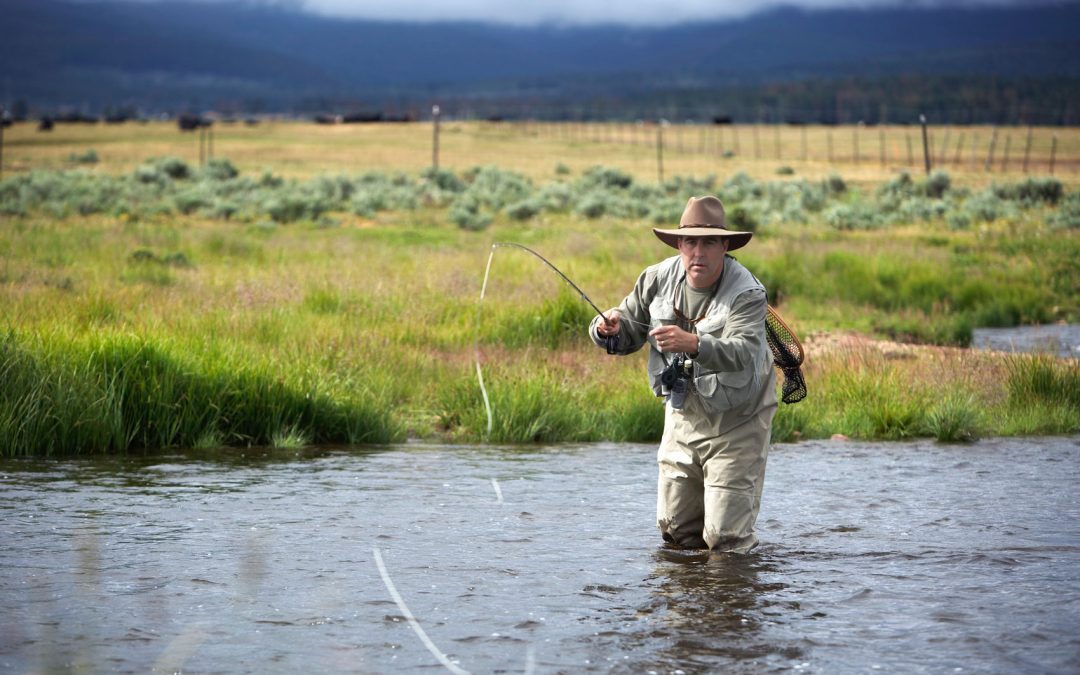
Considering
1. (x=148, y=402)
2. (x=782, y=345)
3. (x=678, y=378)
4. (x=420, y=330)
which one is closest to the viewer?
(x=678, y=378)

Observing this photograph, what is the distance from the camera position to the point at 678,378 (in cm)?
705

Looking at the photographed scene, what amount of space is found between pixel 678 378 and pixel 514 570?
4.41 feet

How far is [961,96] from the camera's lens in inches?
6412

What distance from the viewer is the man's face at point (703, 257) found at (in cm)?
691

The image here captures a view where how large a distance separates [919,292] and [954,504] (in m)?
11.8

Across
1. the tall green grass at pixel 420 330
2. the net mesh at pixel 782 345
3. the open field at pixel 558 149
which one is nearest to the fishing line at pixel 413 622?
the net mesh at pixel 782 345

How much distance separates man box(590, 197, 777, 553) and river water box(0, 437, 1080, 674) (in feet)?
1.30

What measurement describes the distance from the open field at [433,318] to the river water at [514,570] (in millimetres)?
767

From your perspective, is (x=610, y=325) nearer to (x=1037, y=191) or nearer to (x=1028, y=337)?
(x=1028, y=337)

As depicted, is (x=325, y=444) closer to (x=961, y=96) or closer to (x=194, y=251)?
(x=194, y=251)

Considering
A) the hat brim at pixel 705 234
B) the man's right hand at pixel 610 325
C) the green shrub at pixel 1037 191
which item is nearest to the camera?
the hat brim at pixel 705 234

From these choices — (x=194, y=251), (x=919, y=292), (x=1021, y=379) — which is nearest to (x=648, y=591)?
(x=1021, y=379)

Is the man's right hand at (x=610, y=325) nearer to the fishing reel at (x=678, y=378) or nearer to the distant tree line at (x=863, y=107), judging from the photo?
the fishing reel at (x=678, y=378)

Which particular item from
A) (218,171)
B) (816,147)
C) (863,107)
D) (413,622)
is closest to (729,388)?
(413,622)
